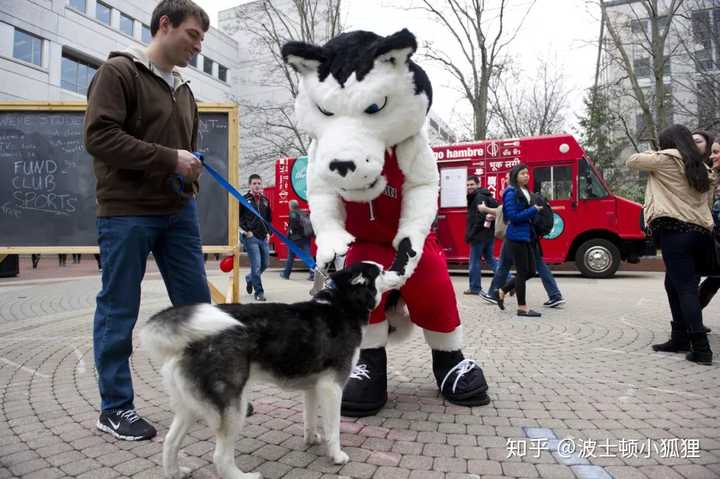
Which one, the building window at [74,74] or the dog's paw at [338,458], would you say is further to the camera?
the building window at [74,74]

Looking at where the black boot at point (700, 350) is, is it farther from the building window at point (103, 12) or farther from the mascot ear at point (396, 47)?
the building window at point (103, 12)

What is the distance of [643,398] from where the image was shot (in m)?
3.09

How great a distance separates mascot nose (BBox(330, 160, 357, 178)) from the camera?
2.38 meters

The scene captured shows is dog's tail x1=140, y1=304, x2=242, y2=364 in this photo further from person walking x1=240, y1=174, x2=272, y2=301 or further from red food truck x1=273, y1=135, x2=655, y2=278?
red food truck x1=273, y1=135, x2=655, y2=278

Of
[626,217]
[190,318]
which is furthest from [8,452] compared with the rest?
[626,217]

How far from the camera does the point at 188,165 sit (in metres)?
2.41

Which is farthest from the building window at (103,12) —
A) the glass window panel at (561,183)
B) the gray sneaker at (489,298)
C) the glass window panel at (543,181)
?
the gray sneaker at (489,298)

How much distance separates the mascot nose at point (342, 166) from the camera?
7.82 feet

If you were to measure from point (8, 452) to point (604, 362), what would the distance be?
14.1 feet

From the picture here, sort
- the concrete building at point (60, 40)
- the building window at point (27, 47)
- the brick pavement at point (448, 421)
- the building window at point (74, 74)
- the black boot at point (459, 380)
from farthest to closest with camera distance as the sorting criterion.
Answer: the building window at point (74, 74), the building window at point (27, 47), the concrete building at point (60, 40), the black boot at point (459, 380), the brick pavement at point (448, 421)

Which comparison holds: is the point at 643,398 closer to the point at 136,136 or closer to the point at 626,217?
the point at 136,136

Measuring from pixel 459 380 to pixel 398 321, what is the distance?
544 mm

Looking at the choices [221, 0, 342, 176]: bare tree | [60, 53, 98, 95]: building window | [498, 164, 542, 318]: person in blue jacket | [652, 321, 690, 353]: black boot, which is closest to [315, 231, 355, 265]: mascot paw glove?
[652, 321, 690, 353]: black boot

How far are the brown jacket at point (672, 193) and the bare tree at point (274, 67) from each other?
13071mm
